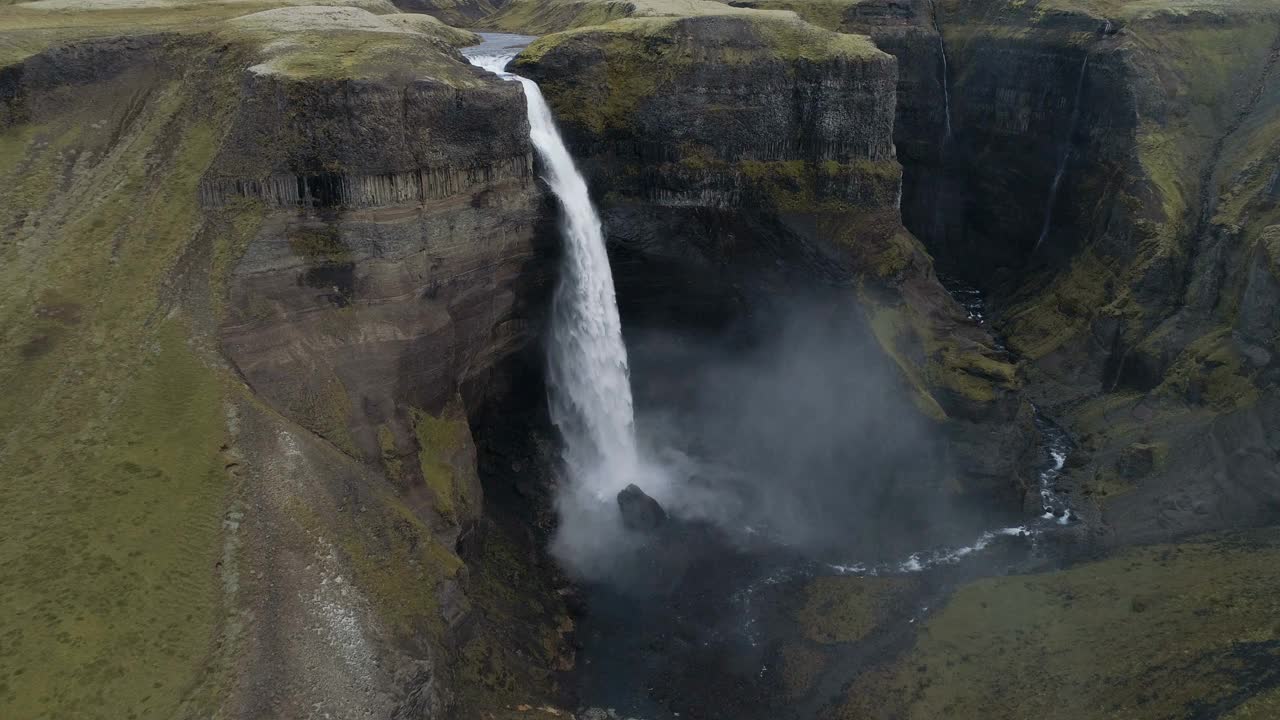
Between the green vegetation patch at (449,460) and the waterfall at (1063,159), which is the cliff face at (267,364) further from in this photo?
the waterfall at (1063,159)

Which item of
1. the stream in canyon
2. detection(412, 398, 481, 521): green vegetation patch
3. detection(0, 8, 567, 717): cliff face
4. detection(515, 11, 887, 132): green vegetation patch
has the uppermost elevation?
detection(515, 11, 887, 132): green vegetation patch

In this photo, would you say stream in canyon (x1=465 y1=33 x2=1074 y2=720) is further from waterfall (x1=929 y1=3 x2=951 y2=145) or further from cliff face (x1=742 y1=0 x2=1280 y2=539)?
waterfall (x1=929 y1=3 x2=951 y2=145)

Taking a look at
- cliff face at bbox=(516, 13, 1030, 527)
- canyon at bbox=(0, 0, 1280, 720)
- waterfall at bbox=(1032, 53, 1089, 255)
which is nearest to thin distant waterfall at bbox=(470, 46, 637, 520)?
canyon at bbox=(0, 0, 1280, 720)

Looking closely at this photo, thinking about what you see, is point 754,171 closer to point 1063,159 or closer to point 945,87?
point 1063,159

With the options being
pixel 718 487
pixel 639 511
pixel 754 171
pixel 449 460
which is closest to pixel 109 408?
pixel 449 460

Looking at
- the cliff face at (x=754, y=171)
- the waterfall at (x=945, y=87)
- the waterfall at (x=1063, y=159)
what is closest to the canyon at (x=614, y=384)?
the cliff face at (x=754, y=171)

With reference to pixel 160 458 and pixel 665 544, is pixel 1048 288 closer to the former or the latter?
pixel 665 544
